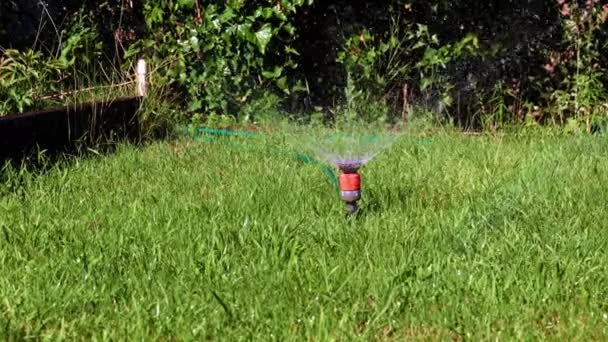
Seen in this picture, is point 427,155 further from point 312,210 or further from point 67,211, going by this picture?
point 67,211

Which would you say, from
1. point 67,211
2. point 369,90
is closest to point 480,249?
point 67,211

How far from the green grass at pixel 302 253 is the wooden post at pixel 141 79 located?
1.56m

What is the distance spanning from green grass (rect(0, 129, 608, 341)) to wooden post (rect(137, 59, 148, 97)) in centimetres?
156

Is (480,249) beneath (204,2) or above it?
beneath

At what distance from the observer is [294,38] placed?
706cm

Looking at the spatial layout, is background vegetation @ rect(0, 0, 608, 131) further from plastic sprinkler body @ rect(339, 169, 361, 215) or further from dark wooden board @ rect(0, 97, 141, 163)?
plastic sprinkler body @ rect(339, 169, 361, 215)

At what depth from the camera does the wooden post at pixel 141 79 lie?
262 inches

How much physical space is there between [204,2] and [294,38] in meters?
0.75

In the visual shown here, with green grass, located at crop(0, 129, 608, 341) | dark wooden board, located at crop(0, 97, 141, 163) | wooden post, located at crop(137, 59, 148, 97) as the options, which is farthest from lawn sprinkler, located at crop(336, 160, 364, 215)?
wooden post, located at crop(137, 59, 148, 97)

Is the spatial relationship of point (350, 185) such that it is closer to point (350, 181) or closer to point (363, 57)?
point (350, 181)

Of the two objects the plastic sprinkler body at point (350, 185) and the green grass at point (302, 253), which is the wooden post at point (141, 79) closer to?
the green grass at point (302, 253)

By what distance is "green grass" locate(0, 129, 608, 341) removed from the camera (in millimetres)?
2816

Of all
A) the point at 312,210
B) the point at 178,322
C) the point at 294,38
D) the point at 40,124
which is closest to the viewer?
the point at 178,322

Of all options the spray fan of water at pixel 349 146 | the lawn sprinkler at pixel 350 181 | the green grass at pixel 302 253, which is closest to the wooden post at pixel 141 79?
the spray fan of water at pixel 349 146
